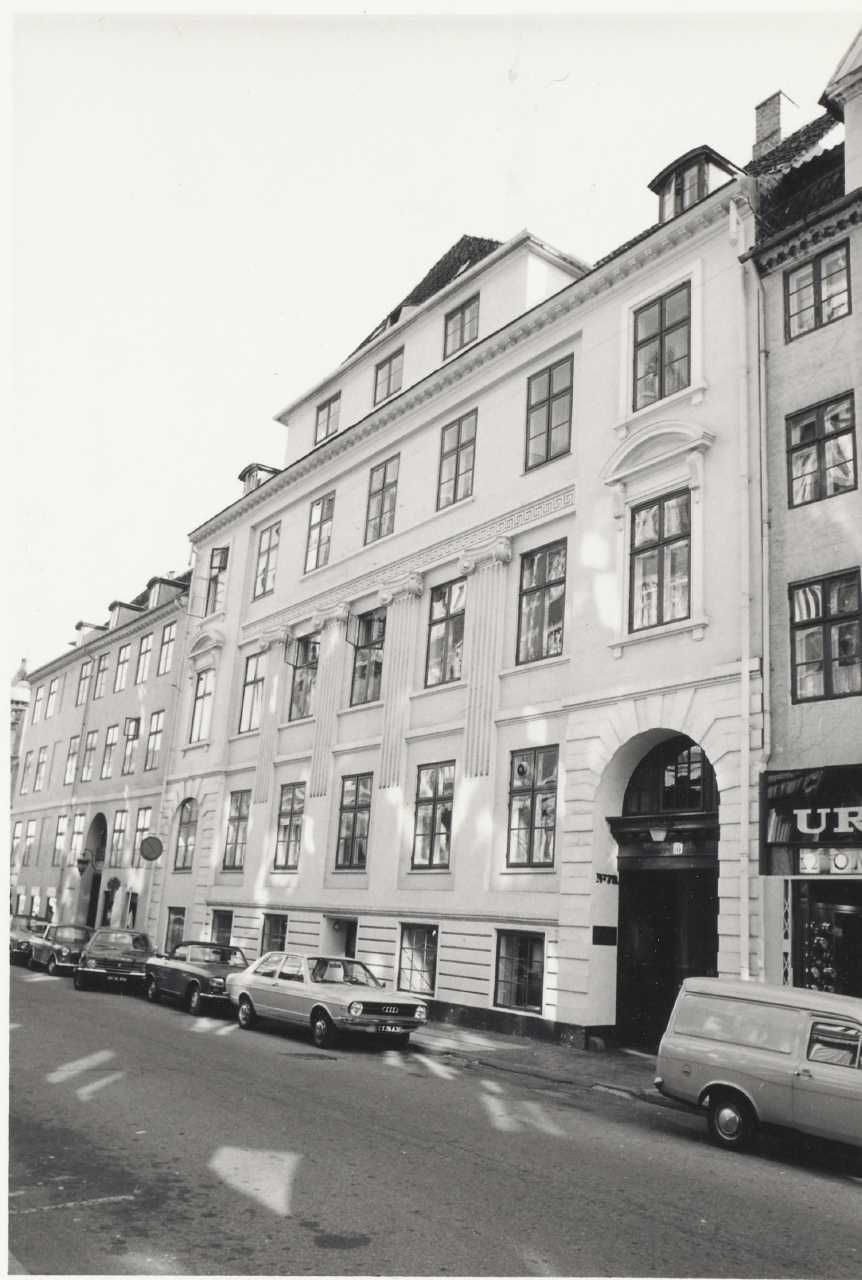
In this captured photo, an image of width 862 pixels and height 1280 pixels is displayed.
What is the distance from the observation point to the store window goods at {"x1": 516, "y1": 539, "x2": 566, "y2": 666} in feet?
66.5

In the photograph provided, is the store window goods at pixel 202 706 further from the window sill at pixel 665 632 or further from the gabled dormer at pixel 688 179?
the gabled dormer at pixel 688 179

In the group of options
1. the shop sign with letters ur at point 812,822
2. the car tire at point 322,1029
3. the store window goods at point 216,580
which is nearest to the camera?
the shop sign with letters ur at point 812,822

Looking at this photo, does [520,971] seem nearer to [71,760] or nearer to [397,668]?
[397,668]

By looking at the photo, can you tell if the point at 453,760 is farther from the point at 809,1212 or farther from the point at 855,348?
the point at 809,1212

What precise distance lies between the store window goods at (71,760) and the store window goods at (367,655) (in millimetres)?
23770

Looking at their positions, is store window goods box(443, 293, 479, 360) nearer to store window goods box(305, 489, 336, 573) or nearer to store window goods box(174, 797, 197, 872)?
store window goods box(305, 489, 336, 573)

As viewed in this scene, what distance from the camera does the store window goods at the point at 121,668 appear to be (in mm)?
42406

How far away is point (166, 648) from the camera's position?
127ft

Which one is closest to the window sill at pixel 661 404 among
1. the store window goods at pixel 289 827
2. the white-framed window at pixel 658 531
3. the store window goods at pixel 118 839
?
the white-framed window at pixel 658 531

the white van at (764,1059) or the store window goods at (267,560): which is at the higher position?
the store window goods at (267,560)

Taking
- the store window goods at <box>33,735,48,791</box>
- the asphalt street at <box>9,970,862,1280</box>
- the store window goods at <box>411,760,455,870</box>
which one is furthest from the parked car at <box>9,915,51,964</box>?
the asphalt street at <box>9,970,862,1280</box>

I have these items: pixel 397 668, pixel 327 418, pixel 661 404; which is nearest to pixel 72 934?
pixel 397 668

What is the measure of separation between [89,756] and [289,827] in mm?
20058

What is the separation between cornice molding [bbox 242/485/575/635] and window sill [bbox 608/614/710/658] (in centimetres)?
337
